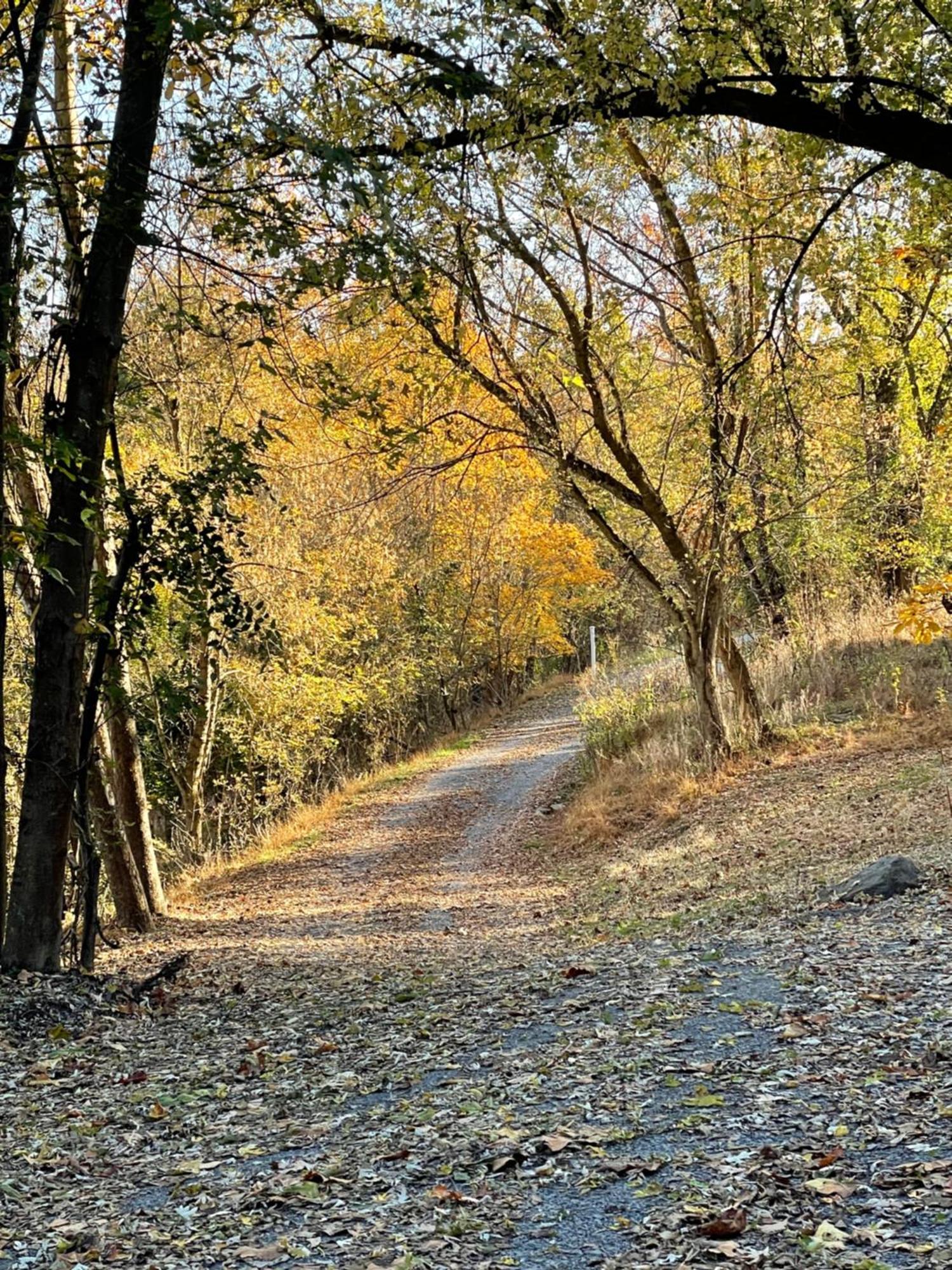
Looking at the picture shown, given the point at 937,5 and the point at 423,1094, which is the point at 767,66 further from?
the point at 423,1094

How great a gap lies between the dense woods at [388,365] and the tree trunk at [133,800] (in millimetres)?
34

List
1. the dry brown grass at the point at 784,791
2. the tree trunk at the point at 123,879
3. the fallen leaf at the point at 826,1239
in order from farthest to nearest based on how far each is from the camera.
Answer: the tree trunk at the point at 123,879 < the dry brown grass at the point at 784,791 < the fallen leaf at the point at 826,1239

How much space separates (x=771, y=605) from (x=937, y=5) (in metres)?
11.3

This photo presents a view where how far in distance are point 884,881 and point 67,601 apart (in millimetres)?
5133

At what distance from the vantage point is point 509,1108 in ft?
12.5

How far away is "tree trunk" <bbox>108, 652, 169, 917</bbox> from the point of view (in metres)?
9.53

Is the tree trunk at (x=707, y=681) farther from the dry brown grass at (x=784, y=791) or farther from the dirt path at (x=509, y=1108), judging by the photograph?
the dirt path at (x=509, y=1108)

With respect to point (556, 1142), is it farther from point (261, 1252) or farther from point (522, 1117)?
point (261, 1252)

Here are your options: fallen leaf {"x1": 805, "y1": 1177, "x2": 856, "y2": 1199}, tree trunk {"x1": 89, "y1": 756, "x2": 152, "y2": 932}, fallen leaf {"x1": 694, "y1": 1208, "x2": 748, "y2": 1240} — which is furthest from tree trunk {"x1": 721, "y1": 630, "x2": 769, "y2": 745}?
fallen leaf {"x1": 694, "y1": 1208, "x2": 748, "y2": 1240}

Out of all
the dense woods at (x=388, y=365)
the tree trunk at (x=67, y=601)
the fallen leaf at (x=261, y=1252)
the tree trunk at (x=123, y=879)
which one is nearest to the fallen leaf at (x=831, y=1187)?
the fallen leaf at (x=261, y=1252)

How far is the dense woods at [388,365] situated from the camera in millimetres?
5082

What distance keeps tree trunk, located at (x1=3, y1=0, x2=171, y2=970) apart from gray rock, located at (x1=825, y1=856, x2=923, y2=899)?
474 centimetres

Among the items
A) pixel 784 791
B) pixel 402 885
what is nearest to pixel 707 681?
pixel 784 791

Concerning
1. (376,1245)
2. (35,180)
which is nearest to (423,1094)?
(376,1245)
